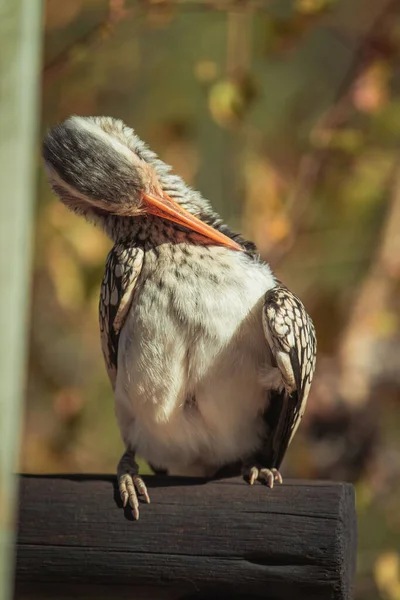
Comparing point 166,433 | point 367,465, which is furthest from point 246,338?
point 367,465

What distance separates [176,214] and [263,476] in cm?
61

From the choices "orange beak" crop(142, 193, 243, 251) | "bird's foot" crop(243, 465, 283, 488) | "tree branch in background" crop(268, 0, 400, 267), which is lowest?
"bird's foot" crop(243, 465, 283, 488)

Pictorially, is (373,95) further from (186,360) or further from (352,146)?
(186,360)

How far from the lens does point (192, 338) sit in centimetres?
221

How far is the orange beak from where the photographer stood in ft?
7.13

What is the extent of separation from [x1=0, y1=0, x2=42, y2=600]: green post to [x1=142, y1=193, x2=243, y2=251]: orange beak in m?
0.72

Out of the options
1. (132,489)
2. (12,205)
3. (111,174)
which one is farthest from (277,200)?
(12,205)

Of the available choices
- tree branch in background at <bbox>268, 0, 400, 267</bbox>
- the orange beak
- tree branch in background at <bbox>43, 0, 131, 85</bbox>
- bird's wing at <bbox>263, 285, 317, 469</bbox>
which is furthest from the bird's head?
tree branch in background at <bbox>268, 0, 400, 267</bbox>

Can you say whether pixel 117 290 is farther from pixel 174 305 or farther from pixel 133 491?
pixel 133 491

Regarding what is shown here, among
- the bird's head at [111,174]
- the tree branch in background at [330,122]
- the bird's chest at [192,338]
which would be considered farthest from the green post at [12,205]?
the tree branch in background at [330,122]

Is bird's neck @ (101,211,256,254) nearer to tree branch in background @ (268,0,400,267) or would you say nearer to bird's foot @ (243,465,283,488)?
bird's foot @ (243,465,283,488)

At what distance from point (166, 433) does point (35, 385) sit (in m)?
2.40

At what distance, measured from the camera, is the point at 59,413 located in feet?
13.8

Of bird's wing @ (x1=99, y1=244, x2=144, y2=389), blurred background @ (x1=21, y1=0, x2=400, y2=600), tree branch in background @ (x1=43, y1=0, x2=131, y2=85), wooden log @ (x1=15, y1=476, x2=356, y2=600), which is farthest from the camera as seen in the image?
blurred background @ (x1=21, y1=0, x2=400, y2=600)
